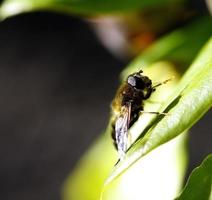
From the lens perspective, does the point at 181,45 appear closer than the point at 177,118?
No

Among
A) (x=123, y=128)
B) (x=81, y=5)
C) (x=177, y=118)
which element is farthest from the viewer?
(x=81, y=5)

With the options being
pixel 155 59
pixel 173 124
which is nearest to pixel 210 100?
pixel 173 124

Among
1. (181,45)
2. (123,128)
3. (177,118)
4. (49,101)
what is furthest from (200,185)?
(49,101)

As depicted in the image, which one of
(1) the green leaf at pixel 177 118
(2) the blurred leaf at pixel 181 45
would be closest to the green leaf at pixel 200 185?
(1) the green leaf at pixel 177 118

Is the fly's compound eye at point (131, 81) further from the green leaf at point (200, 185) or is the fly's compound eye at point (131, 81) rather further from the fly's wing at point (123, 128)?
the green leaf at point (200, 185)

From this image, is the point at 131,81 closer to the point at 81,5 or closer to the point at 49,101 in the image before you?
the point at 81,5

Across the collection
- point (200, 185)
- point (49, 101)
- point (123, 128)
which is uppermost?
point (49, 101)

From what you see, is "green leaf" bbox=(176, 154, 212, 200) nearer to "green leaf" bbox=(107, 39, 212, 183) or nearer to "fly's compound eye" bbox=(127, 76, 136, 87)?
"green leaf" bbox=(107, 39, 212, 183)

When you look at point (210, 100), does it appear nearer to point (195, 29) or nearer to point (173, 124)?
point (173, 124)
